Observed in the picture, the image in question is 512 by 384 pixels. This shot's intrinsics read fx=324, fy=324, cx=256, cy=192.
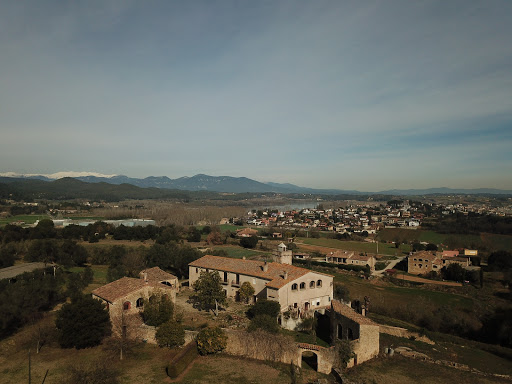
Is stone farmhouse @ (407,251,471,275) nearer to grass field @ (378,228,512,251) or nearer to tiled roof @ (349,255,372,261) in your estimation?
tiled roof @ (349,255,372,261)

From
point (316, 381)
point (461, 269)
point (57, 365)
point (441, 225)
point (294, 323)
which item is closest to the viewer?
point (316, 381)

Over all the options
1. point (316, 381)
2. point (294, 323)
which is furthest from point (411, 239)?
point (316, 381)

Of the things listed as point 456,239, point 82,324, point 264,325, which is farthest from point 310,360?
point 456,239

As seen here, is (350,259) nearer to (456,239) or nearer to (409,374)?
(456,239)

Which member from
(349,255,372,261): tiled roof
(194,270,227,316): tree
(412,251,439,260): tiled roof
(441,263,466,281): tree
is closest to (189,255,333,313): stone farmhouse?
(194,270,227,316): tree

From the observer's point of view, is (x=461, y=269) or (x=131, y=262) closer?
(x=131, y=262)

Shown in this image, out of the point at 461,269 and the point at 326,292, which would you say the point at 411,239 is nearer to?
the point at 461,269
